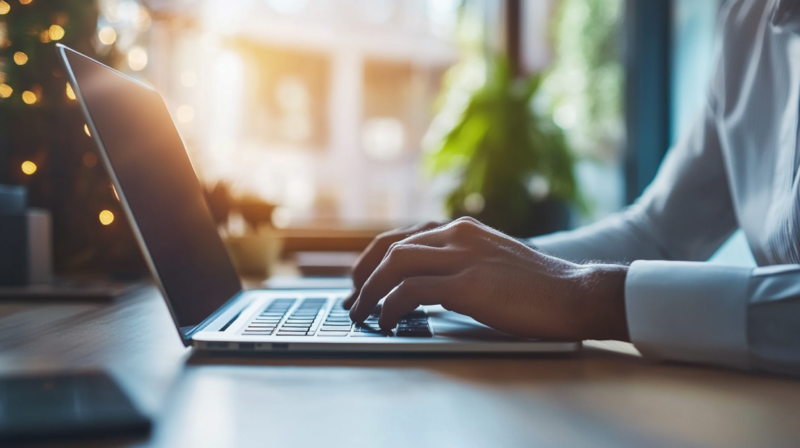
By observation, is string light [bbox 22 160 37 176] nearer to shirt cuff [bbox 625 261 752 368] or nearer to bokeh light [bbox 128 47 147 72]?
bokeh light [bbox 128 47 147 72]

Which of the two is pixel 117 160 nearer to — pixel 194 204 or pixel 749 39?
pixel 194 204

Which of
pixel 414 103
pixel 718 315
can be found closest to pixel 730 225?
pixel 718 315

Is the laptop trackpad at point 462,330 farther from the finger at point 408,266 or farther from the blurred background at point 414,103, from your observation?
the blurred background at point 414,103

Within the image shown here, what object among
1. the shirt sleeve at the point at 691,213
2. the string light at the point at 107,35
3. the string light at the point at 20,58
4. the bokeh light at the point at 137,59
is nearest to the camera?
the shirt sleeve at the point at 691,213

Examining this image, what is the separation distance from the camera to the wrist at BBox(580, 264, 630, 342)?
528 mm

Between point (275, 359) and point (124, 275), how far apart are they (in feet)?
2.85

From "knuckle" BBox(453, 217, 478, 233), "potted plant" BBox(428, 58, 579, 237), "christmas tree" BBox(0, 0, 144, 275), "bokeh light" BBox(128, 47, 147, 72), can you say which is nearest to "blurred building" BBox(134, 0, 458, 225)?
"potted plant" BBox(428, 58, 579, 237)

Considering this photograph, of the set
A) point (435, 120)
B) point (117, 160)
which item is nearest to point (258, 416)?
point (117, 160)

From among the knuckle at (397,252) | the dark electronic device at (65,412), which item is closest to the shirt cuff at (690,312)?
the knuckle at (397,252)

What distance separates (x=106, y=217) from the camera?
1248mm

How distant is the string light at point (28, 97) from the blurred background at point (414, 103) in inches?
11.4

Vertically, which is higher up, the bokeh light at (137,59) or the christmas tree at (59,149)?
the bokeh light at (137,59)

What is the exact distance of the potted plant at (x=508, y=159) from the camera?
2084 millimetres

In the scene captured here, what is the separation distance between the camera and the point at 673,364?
502mm
